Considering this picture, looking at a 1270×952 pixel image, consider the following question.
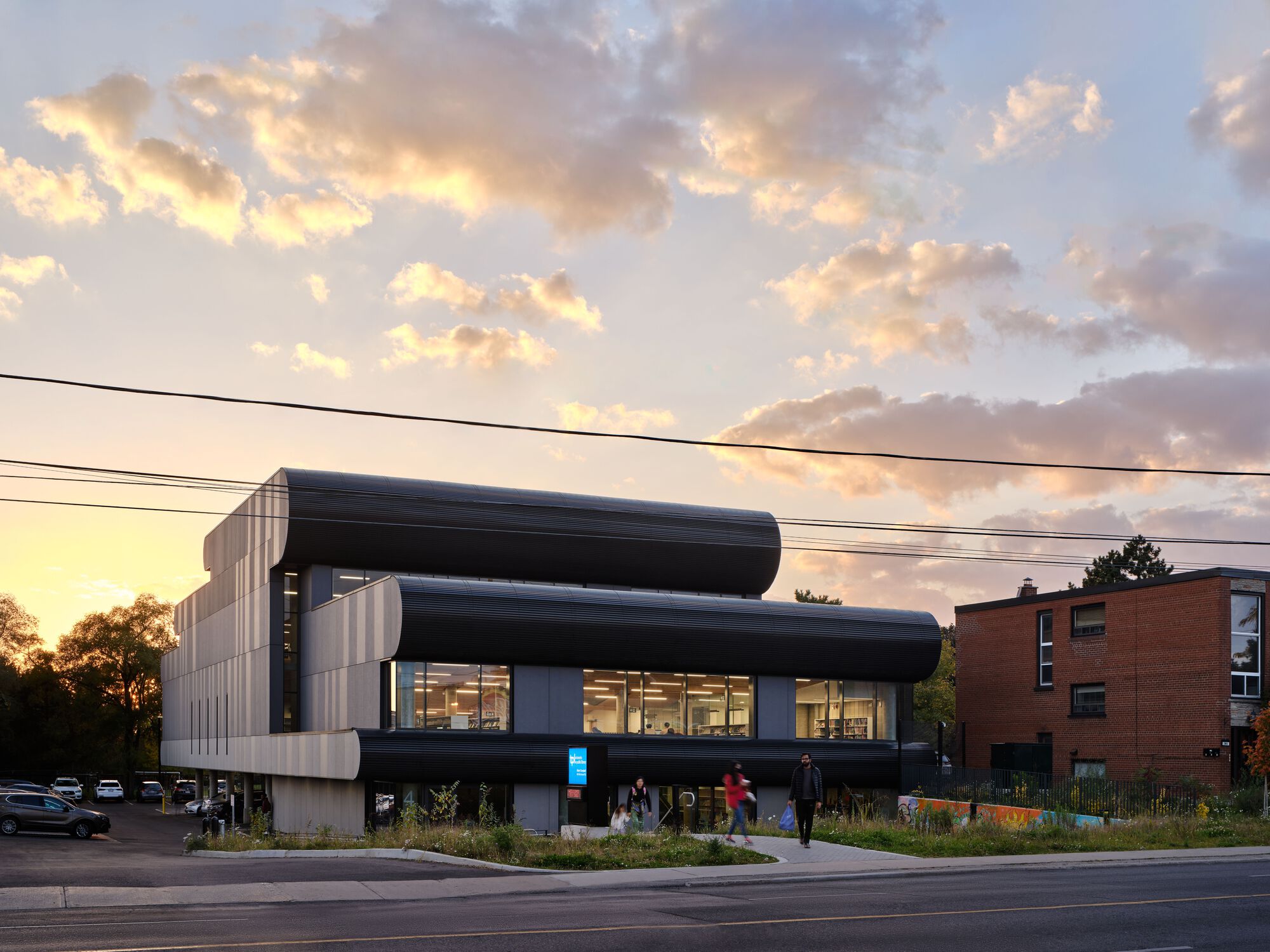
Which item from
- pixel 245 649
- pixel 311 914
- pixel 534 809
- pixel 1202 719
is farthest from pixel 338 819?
pixel 311 914

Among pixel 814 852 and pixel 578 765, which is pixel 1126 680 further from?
pixel 814 852

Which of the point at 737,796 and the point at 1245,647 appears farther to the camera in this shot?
the point at 1245,647

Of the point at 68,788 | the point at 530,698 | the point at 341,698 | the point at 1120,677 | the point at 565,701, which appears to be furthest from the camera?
the point at 68,788

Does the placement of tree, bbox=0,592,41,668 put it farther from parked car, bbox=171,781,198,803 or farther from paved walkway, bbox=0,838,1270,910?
paved walkway, bbox=0,838,1270,910

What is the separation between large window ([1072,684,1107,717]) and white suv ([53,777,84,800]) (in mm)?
A: 71576

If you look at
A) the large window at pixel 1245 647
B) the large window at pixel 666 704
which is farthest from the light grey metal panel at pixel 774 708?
the large window at pixel 1245 647

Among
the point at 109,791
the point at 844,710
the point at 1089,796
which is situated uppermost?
the point at 844,710

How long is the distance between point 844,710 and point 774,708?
3322 millimetres

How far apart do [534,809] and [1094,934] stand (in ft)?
110

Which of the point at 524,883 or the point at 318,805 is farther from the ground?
the point at 524,883

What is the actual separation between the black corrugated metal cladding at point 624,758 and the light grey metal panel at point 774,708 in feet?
1.72

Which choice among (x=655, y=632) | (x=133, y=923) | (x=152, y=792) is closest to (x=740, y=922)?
(x=133, y=923)

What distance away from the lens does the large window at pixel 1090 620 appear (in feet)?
150

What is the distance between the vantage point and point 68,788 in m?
101
